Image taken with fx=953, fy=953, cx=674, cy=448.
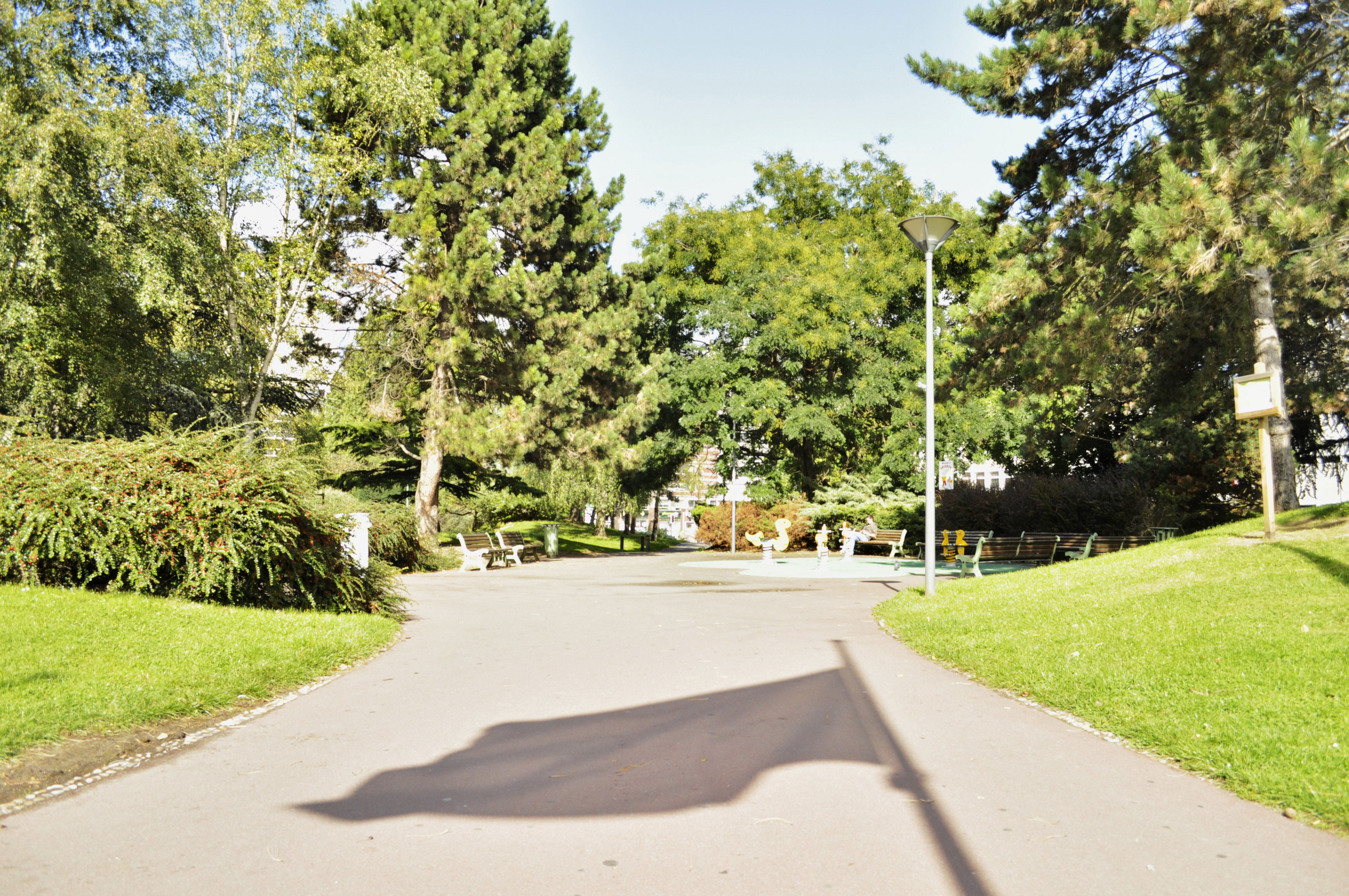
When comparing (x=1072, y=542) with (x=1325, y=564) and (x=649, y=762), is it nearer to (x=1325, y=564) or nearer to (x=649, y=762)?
(x=1325, y=564)

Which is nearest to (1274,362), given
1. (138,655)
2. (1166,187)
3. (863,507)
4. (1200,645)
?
(1166,187)

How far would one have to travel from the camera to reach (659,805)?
4.65 meters

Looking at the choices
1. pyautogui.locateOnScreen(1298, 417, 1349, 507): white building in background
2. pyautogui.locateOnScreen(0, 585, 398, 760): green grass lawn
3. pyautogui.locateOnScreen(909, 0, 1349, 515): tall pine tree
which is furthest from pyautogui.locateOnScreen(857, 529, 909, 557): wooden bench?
pyautogui.locateOnScreen(0, 585, 398, 760): green grass lawn

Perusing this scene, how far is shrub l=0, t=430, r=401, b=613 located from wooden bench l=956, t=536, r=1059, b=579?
Answer: 42.3 ft

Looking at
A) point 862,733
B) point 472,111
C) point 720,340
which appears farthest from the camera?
point 720,340

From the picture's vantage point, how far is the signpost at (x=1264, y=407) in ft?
40.9

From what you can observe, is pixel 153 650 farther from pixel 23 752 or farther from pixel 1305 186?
pixel 1305 186

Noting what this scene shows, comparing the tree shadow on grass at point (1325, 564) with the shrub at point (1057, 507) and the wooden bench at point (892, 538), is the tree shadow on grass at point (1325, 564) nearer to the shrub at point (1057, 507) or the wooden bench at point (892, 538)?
the shrub at point (1057, 507)

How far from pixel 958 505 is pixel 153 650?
25.9m

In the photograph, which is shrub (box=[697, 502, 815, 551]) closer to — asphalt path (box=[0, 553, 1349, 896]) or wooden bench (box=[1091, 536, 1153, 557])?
wooden bench (box=[1091, 536, 1153, 557])

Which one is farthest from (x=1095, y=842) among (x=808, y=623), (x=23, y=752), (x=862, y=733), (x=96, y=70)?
(x=96, y=70)

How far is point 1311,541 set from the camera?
1205 centimetres

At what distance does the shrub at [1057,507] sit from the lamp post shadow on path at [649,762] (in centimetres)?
2015

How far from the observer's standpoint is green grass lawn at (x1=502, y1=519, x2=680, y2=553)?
128 ft
